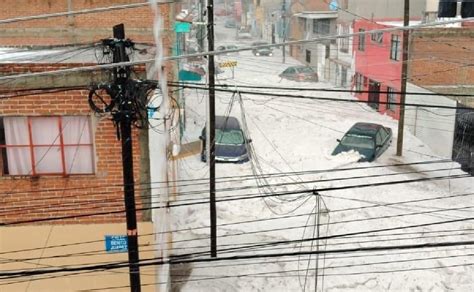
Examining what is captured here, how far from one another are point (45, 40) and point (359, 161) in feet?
38.7

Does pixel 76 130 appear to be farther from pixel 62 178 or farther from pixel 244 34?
pixel 244 34

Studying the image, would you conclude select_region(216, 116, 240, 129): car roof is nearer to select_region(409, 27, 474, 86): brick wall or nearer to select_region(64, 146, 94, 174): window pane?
select_region(409, 27, 474, 86): brick wall

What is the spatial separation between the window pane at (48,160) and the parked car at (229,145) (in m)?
10.7

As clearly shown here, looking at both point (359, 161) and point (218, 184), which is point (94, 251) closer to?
point (218, 184)

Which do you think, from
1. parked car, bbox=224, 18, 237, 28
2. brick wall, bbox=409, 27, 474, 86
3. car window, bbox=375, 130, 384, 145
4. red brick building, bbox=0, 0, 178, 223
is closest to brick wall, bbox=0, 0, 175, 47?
car window, bbox=375, 130, 384, 145

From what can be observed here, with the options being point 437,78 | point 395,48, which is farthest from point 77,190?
point 395,48

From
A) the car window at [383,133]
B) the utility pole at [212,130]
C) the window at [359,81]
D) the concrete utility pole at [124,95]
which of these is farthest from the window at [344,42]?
the concrete utility pole at [124,95]

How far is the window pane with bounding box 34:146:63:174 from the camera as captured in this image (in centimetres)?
933

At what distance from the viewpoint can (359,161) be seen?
1988 cm

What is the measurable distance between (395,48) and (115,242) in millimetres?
20668

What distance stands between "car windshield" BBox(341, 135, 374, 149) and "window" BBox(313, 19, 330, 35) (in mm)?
24073

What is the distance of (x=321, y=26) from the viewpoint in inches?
1726

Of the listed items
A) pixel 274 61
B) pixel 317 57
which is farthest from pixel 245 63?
pixel 317 57

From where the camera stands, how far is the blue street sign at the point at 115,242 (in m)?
9.65
